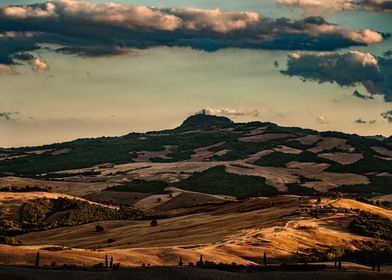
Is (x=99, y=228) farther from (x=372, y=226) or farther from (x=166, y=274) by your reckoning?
(x=166, y=274)

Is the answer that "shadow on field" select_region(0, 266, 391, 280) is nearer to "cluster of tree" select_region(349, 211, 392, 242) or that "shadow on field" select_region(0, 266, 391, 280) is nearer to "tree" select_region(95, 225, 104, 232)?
"cluster of tree" select_region(349, 211, 392, 242)

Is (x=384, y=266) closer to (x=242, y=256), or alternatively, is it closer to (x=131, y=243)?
(x=242, y=256)

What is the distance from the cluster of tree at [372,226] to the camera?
438 ft

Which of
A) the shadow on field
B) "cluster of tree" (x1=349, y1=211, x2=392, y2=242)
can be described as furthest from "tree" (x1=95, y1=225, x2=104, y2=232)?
the shadow on field

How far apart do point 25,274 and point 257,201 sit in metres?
118

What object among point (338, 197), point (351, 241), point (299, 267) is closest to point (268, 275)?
point (299, 267)

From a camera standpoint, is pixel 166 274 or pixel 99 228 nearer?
pixel 166 274

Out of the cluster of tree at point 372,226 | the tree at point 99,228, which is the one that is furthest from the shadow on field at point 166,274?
the tree at point 99,228

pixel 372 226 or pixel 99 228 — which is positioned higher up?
pixel 372 226

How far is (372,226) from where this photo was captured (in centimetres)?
13800

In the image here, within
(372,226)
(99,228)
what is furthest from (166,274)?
(99,228)

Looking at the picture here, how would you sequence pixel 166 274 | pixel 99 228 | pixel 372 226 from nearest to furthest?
pixel 166 274, pixel 372 226, pixel 99 228

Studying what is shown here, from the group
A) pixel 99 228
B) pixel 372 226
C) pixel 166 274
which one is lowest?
pixel 99 228

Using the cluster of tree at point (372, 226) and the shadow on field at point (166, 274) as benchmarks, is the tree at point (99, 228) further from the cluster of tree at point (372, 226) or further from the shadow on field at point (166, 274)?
the shadow on field at point (166, 274)
